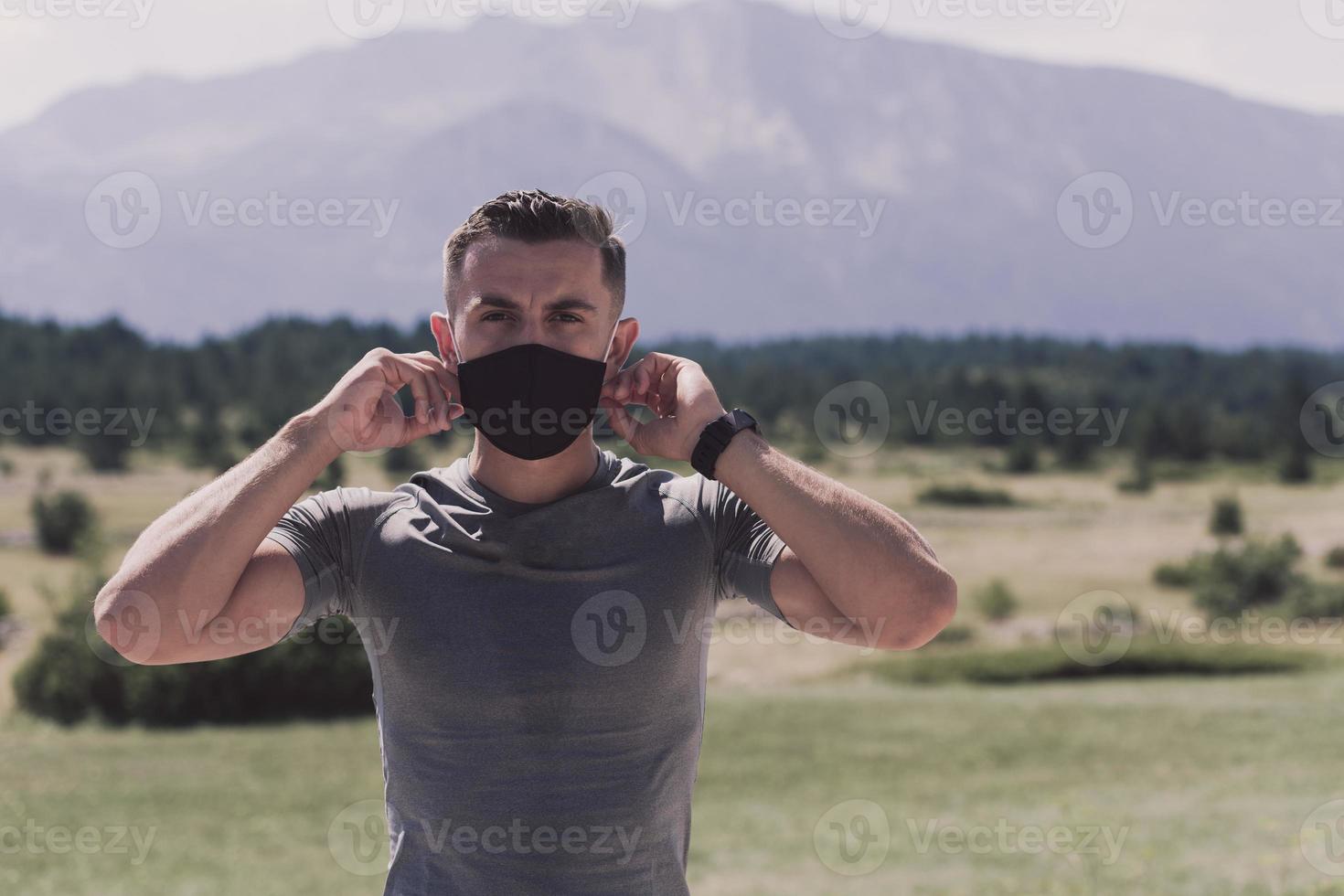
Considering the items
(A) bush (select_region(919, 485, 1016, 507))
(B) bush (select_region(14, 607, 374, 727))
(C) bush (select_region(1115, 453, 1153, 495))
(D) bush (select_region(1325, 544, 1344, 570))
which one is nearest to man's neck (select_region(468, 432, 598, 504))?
(B) bush (select_region(14, 607, 374, 727))

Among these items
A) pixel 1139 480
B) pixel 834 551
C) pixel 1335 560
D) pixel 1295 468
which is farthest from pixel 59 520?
pixel 1295 468

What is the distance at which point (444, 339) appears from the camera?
295 cm

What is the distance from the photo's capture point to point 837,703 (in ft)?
78.7

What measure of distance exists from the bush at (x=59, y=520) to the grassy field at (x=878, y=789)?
67.7ft

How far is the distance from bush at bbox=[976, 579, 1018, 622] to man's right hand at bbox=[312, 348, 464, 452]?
40194mm

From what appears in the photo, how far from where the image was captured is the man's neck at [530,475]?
277 centimetres

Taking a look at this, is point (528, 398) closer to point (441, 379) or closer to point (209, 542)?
point (441, 379)

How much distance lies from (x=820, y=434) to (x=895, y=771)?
62947mm

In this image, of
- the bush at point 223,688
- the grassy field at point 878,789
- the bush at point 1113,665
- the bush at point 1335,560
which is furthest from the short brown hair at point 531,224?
the bush at point 1335,560

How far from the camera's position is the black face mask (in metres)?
2.72

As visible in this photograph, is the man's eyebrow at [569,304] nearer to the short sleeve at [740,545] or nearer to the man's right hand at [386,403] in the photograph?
the man's right hand at [386,403]

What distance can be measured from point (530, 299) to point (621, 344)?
323 mm

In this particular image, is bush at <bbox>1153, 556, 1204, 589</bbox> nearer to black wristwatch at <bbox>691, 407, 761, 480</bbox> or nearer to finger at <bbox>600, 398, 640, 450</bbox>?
finger at <bbox>600, 398, 640, 450</bbox>

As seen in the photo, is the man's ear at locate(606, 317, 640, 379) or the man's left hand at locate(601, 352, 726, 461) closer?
the man's left hand at locate(601, 352, 726, 461)
